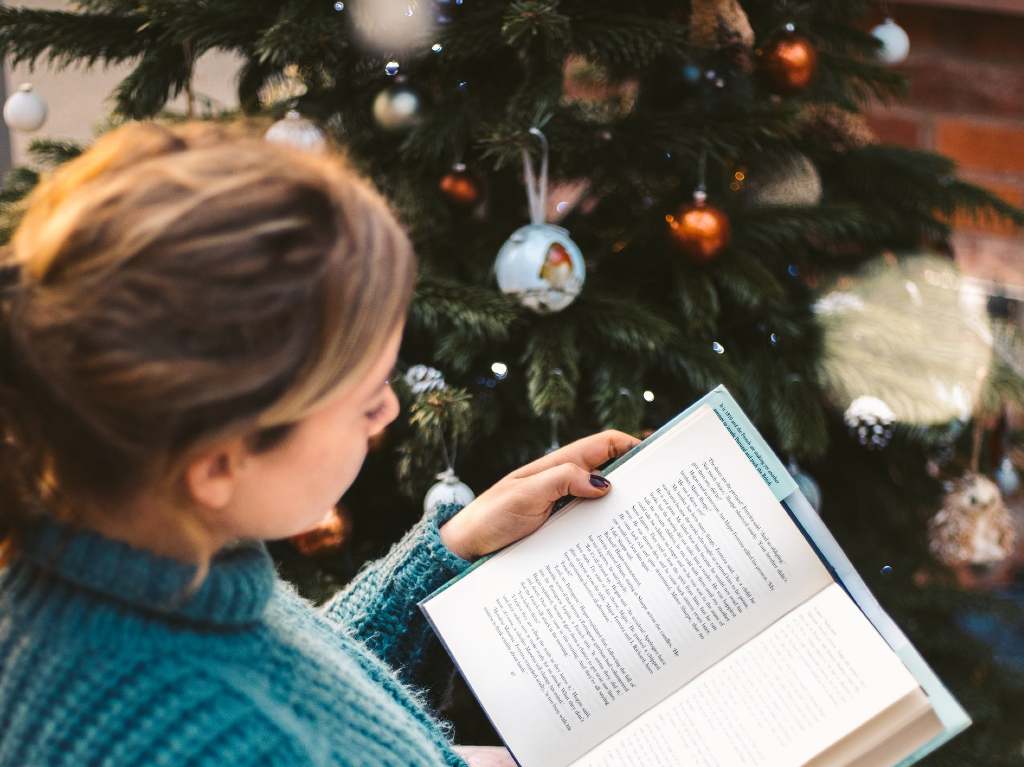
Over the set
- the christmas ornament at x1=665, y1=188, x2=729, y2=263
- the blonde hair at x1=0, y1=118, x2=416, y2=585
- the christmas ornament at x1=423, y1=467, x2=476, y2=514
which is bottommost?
the christmas ornament at x1=423, y1=467, x2=476, y2=514

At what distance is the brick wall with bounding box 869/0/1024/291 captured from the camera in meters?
1.73

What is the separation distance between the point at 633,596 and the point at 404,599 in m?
0.18

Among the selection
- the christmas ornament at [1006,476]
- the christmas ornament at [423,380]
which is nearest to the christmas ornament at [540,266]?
the christmas ornament at [423,380]

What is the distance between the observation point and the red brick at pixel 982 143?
5.74 feet

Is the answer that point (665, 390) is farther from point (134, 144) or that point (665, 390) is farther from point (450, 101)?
point (134, 144)

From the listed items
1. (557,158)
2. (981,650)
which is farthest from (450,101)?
(981,650)

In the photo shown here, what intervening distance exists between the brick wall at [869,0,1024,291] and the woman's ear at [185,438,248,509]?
1.56m

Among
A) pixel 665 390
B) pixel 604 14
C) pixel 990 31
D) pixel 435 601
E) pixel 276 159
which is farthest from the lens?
pixel 990 31

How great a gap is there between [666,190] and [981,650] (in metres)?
0.62

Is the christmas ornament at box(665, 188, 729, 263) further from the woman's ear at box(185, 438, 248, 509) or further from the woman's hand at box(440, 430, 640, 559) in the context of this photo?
the woman's ear at box(185, 438, 248, 509)

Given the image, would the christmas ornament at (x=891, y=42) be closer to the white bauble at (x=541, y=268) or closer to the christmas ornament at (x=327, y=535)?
the white bauble at (x=541, y=268)

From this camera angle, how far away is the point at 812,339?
3.40 ft

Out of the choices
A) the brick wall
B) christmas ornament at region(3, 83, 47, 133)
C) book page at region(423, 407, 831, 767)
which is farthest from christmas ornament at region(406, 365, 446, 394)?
the brick wall

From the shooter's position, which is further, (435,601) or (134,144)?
(435,601)
